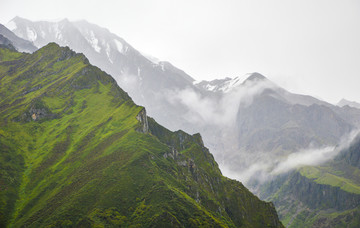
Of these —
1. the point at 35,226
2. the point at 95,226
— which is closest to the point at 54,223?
the point at 35,226

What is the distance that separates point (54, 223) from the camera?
648ft

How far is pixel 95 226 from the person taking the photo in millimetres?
199500

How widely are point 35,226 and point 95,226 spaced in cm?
3914

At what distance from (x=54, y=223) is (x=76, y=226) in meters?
14.1

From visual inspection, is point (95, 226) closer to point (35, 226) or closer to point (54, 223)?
point (54, 223)

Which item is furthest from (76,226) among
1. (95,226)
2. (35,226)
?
(35,226)

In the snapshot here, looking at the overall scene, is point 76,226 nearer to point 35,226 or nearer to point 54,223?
point 54,223

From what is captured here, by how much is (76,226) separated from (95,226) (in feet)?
39.3

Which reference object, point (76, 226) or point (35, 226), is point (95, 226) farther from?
point (35, 226)

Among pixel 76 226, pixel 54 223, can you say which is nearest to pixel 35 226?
pixel 54 223

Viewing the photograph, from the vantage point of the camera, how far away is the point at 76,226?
198250mm

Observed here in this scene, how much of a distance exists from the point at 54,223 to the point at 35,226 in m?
13.7
